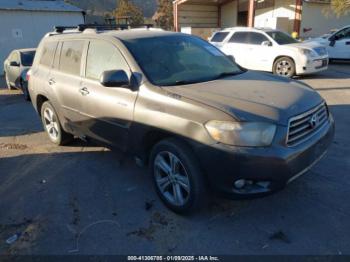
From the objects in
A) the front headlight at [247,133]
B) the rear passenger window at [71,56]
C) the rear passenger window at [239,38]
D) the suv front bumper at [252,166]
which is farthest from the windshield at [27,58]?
the front headlight at [247,133]

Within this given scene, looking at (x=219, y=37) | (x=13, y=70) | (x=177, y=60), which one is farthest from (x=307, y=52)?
(x=13, y=70)

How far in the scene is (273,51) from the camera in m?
10.3

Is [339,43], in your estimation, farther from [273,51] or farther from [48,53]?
[48,53]

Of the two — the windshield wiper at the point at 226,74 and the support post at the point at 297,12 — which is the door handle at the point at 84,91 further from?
the support post at the point at 297,12

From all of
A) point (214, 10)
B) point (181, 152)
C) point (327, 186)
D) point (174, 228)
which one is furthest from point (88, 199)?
point (214, 10)

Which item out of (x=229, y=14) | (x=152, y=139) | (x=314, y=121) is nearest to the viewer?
(x=314, y=121)

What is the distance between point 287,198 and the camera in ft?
11.5

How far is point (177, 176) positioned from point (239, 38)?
914 centimetres

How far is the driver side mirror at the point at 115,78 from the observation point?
132 inches

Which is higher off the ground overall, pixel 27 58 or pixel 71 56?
pixel 71 56

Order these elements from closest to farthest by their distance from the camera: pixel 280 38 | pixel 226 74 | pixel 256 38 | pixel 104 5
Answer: pixel 226 74
pixel 280 38
pixel 256 38
pixel 104 5

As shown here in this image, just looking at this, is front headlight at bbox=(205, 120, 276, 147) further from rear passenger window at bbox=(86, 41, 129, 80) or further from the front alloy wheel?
rear passenger window at bbox=(86, 41, 129, 80)

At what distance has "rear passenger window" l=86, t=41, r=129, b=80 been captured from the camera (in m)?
3.71

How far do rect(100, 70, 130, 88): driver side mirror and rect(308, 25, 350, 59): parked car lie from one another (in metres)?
11.8
